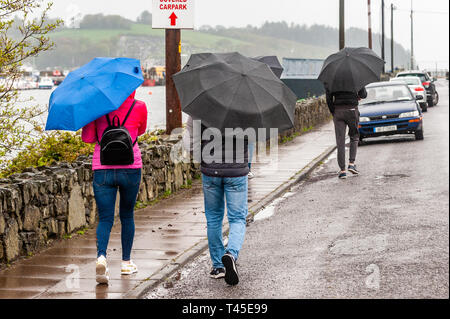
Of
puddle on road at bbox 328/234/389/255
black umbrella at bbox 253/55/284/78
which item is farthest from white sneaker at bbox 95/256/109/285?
black umbrella at bbox 253/55/284/78

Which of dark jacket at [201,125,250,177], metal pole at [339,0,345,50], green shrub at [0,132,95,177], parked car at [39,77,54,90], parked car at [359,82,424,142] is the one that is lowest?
parked car at [39,77,54,90]

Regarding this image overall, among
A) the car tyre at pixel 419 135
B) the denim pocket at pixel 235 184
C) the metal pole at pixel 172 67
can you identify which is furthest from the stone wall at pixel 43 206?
the car tyre at pixel 419 135

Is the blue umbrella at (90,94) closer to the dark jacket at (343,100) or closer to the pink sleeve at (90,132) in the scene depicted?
the pink sleeve at (90,132)

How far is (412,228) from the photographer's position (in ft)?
28.0

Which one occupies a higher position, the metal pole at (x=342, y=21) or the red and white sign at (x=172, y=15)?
the metal pole at (x=342, y=21)

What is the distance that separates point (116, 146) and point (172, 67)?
7543 millimetres

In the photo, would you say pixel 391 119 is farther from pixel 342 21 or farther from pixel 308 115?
pixel 342 21

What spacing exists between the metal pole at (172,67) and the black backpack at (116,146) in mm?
7174

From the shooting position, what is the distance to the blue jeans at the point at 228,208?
6676mm

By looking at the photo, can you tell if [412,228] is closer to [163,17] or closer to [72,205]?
[72,205]

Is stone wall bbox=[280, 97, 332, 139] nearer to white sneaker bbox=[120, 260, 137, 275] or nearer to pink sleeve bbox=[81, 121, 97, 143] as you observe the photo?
white sneaker bbox=[120, 260, 137, 275]

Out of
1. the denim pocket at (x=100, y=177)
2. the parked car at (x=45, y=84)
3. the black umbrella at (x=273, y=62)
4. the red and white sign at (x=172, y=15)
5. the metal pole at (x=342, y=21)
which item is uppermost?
the metal pole at (x=342, y=21)

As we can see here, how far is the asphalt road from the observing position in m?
6.33
